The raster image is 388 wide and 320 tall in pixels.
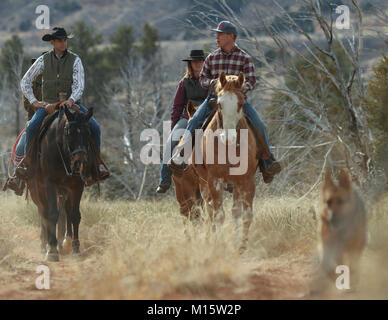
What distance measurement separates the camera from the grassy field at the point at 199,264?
5844 mm

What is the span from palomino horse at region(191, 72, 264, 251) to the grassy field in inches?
20.3

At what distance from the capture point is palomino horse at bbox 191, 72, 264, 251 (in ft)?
25.6

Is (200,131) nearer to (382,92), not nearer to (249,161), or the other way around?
(249,161)

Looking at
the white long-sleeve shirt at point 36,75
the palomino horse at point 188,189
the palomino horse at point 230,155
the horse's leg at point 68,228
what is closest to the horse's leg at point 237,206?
the palomino horse at point 230,155

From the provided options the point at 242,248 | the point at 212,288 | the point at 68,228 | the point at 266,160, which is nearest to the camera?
the point at 212,288

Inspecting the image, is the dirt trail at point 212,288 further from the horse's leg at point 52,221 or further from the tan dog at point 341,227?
the tan dog at point 341,227

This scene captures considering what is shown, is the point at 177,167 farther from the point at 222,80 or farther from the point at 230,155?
the point at 222,80

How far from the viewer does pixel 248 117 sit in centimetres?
859

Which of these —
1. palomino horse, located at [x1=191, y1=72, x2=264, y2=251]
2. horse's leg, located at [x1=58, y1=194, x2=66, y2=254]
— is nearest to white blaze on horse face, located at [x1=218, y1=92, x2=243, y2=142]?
palomino horse, located at [x1=191, y1=72, x2=264, y2=251]

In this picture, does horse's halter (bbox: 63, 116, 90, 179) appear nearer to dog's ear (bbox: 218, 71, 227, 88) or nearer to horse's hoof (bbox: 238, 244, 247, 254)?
dog's ear (bbox: 218, 71, 227, 88)

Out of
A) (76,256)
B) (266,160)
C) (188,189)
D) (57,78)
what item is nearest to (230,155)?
(266,160)

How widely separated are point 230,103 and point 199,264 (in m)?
2.39

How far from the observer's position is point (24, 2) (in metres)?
90.8

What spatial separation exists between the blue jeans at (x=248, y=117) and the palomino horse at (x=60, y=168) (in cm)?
147
